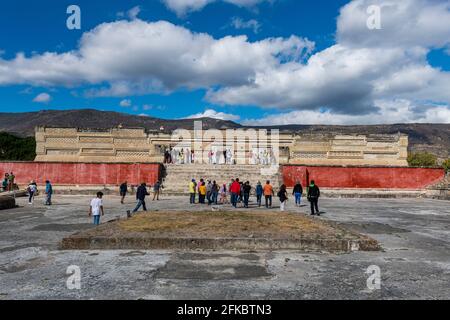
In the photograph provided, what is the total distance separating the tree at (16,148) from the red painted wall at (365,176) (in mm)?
44478

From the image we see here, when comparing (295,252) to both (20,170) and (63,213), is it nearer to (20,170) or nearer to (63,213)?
(63,213)

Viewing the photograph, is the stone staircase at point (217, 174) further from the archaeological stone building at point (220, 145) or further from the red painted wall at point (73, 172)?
the archaeological stone building at point (220, 145)

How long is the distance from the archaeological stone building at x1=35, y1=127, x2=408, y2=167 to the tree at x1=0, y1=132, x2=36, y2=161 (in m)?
22.6

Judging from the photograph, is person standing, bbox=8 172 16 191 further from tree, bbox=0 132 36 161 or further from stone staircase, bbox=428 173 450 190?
tree, bbox=0 132 36 161

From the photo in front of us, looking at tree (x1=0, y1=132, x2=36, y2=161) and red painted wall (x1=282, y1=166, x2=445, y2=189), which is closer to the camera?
red painted wall (x1=282, y1=166, x2=445, y2=189)

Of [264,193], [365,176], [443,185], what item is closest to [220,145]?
[365,176]

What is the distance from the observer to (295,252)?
25.7 ft

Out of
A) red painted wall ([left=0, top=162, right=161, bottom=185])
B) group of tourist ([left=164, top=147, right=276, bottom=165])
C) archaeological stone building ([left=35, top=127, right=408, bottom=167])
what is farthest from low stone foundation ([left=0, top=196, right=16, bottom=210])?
archaeological stone building ([left=35, top=127, right=408, bottom=167])

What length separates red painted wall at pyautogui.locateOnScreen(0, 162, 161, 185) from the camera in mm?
26031

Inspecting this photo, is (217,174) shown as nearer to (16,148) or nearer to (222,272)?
(222,272)

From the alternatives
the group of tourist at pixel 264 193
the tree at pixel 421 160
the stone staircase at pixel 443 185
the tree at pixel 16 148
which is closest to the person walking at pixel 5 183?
the group of tourist at pixel 264 193

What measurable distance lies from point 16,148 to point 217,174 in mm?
43666

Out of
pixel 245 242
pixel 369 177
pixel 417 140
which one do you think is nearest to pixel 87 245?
pixel 245 242
